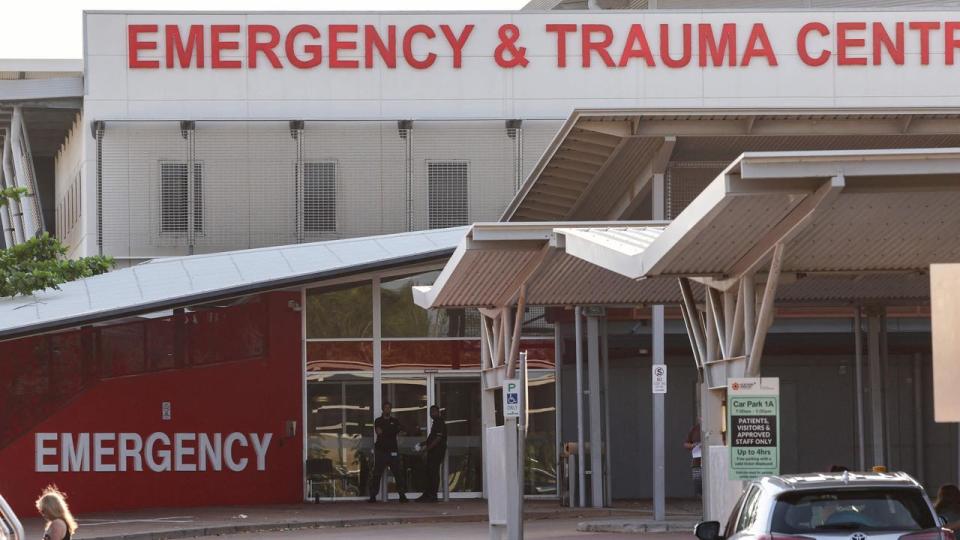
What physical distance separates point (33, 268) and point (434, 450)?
24.6 feet

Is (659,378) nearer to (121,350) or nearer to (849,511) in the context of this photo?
(121,350)

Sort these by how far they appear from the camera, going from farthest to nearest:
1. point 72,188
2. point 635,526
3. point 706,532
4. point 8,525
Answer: point 72,188
point 635,526
point 706,532
point 8,525

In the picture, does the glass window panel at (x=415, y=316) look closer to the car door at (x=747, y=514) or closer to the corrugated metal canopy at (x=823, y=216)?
the corrugated metal canopy at (x=823, y=216)

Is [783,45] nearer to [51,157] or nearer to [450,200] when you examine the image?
[450,200]

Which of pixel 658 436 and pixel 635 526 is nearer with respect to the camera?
pixel 635 526

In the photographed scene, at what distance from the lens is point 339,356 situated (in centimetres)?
3375

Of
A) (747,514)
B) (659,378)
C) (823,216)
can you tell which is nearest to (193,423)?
(659,378)

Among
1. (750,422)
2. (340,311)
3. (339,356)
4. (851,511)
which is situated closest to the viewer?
(851,511)

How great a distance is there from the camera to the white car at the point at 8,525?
1062cm

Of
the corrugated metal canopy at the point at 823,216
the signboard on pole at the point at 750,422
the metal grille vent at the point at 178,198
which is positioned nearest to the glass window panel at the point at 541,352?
the metal grille vent at the point at 178,198

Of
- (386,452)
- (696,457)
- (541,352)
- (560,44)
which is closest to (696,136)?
(696,457)

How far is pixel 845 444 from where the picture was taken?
36.0 meters

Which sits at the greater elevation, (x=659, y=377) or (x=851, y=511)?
(x=659, y=377)

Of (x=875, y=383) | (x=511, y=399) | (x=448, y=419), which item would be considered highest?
(x=875, y=383)
